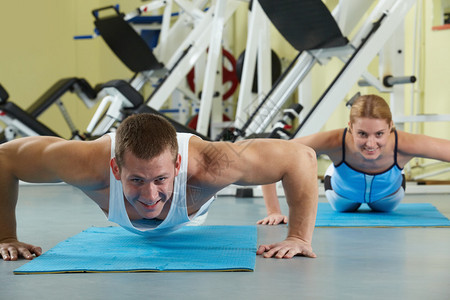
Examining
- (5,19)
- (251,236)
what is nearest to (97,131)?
(5,19)

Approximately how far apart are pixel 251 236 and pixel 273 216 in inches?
18.5

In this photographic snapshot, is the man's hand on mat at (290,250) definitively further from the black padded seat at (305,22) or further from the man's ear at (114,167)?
the black padded seat at (305,22)

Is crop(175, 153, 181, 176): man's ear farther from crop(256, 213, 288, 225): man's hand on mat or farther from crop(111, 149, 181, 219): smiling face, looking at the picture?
crop(256, 213, 288, 225): man's hand on mat

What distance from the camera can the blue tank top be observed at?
3.19 meters

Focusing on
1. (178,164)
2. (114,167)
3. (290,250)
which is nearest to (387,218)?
(290,250)

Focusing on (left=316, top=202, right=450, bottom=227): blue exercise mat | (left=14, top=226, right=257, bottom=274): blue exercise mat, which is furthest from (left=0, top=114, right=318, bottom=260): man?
(left=316, top=202, right=450, bottom=227): blue exercise mat

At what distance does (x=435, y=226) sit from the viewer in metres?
2.91

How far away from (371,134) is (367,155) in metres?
0.13

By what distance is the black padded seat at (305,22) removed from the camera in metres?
4.23

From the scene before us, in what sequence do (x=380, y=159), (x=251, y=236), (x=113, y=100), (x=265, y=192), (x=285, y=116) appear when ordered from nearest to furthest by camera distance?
(x=251, y=236) < (x=265, y=192) < (x=380, y=159) < (x=285, y=116) < (x=113, y=100)

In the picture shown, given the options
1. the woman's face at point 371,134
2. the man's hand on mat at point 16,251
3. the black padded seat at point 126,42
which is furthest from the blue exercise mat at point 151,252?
the black padded seat at point 126,42

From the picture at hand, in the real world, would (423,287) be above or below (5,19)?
below

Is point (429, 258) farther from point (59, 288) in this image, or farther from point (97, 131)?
point (97, 131)

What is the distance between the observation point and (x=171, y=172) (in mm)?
1785
